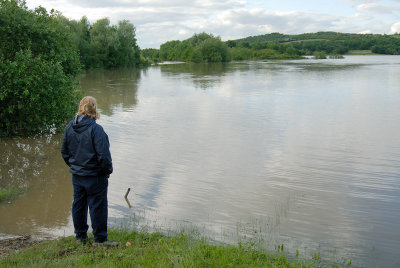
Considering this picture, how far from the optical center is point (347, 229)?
7.83 m

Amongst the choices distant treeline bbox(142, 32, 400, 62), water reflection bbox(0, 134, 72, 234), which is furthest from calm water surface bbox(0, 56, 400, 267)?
distant treeline bbox(142, 32, 400, 62)

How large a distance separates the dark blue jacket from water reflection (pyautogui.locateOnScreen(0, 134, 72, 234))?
8.64 ft

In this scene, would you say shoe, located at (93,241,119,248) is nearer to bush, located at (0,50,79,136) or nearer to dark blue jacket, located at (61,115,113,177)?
dark blue jacket, located at (61,115,113,177)

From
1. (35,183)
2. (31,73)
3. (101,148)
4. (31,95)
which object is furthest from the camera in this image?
(31,73)

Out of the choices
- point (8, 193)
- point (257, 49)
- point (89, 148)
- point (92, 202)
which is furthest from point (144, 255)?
point (257, 49)

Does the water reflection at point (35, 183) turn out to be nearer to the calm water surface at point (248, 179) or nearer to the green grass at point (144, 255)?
the calm water surface at point (248, 179)

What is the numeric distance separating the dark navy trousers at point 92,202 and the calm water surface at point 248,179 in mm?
1625

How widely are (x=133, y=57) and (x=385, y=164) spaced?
3053 inches

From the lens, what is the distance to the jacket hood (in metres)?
5.82

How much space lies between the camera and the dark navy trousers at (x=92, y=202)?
5910 mm

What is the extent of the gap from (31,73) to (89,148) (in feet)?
33.0

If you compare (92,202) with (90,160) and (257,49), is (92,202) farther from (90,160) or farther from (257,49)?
(257,49)

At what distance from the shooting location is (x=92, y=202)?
5.98 metres

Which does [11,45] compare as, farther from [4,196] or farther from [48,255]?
[48,255]
